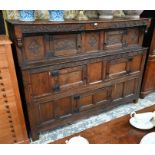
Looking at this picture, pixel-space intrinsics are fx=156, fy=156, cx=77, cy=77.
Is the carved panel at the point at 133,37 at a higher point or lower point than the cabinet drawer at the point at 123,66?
higher

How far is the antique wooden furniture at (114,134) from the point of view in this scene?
1024mm

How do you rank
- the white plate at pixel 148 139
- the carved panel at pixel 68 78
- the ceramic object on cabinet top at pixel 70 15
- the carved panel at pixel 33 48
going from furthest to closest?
the ceramic object on cabinet top at pixel 70 15 → the carved panel at pixel 68 78 → the carved panel at pixel 33 48 → the white plate at pixel 148 139

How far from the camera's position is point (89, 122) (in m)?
1.97

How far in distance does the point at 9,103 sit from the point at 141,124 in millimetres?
1119

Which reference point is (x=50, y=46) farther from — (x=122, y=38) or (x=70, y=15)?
(x=122, y=38)

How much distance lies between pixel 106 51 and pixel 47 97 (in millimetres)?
840

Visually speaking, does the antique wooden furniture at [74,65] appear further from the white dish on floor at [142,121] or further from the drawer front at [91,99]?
the white dish on floor at [142,121]

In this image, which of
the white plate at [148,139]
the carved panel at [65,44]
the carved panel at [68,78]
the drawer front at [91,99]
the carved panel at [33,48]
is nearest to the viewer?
the white plate at [148,139]

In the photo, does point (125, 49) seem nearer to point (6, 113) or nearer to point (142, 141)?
point (142, 141)

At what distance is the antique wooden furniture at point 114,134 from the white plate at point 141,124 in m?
0.02

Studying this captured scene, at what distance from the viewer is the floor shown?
5.77ft

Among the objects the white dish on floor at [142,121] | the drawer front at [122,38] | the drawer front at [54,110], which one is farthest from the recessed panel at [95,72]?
the white dish on floor at [142,121]

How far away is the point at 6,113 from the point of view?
1.43 m
